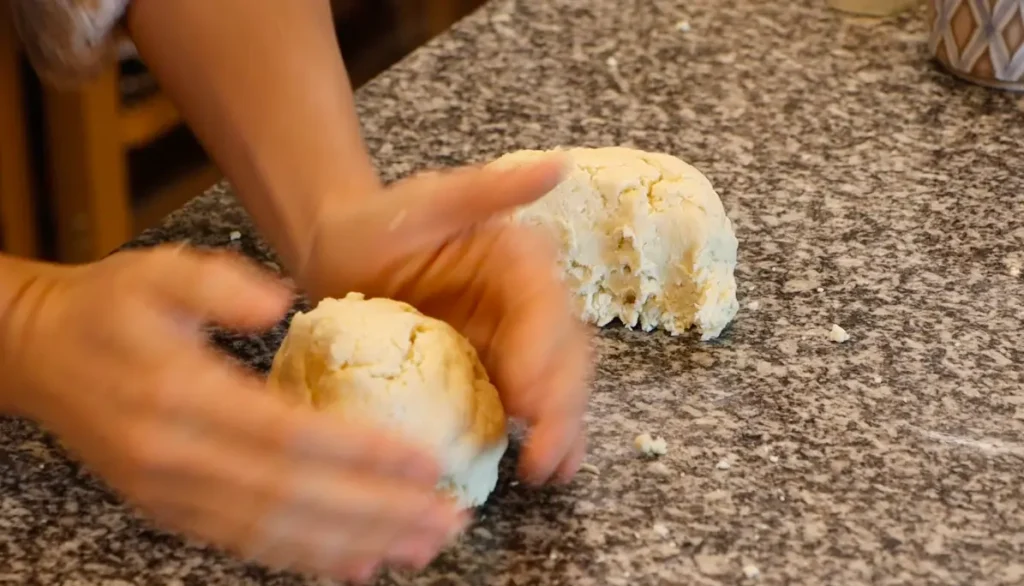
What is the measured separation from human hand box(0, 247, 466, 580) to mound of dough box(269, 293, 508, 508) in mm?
54

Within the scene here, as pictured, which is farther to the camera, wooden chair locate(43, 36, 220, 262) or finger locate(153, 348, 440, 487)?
wooden chair locate(43, 36, 220, 262)

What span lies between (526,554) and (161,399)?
0.19m

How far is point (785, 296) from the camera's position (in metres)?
0.73

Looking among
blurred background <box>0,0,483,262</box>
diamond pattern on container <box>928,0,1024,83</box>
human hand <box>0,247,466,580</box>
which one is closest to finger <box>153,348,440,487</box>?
human hand <box>0,247,466,580</box>

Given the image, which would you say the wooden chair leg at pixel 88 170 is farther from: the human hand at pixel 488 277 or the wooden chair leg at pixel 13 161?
the human hand at pixel 488 277

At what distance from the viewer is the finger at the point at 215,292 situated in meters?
0.50

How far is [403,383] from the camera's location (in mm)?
556

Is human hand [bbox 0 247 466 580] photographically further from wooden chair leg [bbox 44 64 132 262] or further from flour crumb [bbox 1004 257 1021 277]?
wooden chair leg [bbox 44 64 132 262]

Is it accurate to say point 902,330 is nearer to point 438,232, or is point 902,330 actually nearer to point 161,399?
point 438,232

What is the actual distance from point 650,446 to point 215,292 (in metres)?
0.25

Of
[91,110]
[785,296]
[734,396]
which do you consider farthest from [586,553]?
[91,110]

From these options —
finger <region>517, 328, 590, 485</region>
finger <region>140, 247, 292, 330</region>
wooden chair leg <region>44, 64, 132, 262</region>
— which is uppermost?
finger <region>140, 247, 292, 330</region>

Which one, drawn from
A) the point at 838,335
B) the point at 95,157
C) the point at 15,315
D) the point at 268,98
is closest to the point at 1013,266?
the point at 838,335

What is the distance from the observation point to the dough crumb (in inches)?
23.8
